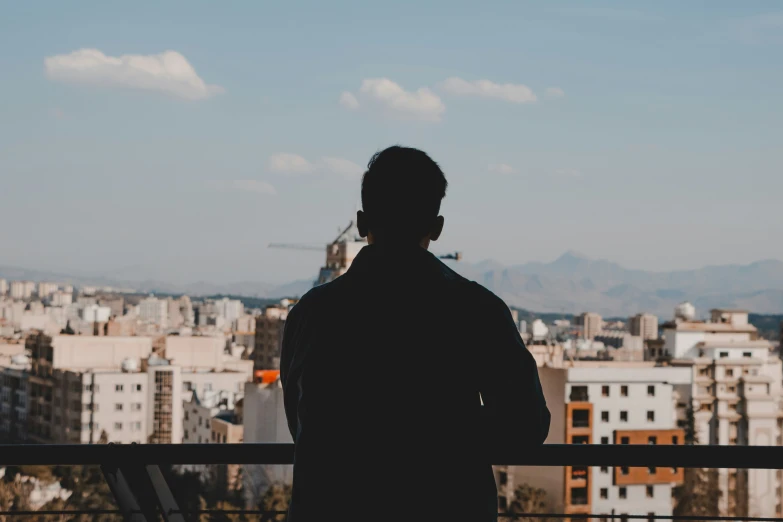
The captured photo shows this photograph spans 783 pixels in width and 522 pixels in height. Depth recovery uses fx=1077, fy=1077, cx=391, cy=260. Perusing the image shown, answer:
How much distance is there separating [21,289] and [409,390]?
156057 mm

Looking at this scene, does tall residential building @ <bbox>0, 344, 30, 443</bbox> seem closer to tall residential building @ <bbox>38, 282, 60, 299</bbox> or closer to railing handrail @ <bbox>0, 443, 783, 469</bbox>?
railing handrail @ <bbox>0, 443, 783, 469</bbox>

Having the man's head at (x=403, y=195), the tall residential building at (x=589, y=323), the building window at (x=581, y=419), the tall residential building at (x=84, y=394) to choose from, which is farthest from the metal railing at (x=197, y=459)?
the tall residential building at (x=589, y=323)

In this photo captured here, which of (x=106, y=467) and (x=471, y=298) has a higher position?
(x=471, y=298)

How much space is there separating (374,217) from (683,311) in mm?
38865

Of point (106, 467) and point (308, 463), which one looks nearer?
point (308, 463)

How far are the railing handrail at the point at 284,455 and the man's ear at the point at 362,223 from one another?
0.38m

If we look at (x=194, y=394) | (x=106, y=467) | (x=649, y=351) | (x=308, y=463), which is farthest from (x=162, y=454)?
(x=649, y=351)

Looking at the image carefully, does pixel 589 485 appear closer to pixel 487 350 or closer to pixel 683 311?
pixel 683 311

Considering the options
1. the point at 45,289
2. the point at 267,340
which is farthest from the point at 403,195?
the point at 45,289

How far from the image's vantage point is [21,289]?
488ft

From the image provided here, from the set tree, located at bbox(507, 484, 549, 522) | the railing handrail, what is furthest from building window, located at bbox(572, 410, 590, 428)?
the railing handrail

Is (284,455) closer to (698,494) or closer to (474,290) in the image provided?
(474,290)

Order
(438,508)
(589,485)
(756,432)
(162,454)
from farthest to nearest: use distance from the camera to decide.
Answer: (756,432) < (589,485) < (162,454) < (438,508)

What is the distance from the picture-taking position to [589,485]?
24562 mm
